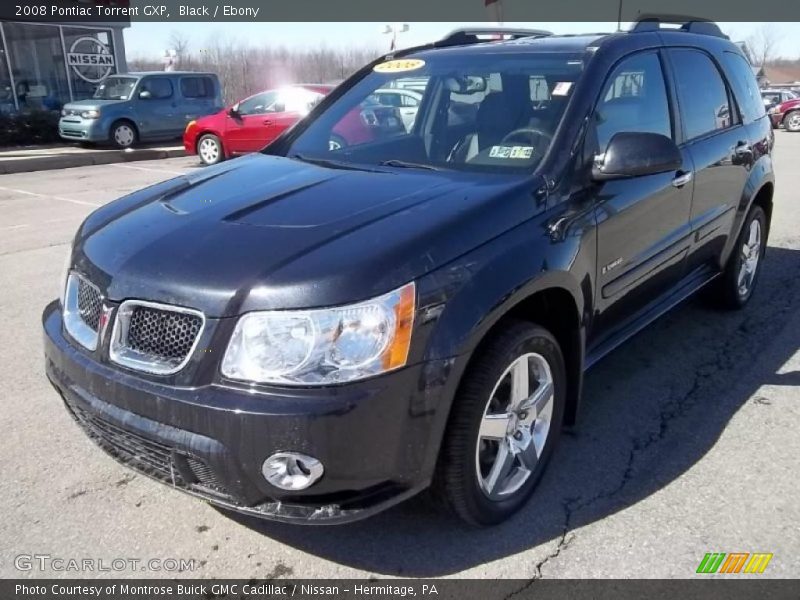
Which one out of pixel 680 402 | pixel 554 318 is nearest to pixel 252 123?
pixel 680 402

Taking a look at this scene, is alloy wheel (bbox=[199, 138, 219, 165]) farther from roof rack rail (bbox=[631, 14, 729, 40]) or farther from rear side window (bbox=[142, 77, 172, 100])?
roof rack rail (bbox=[631, 14, 729, 40])

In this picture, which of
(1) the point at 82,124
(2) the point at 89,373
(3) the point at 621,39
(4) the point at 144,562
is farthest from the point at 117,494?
(1) the point at 82,124

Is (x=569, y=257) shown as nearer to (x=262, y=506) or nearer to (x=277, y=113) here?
(x=262, y=506)

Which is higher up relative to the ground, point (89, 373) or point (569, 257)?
point (569, 257)

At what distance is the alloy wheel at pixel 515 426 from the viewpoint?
2.62 metres

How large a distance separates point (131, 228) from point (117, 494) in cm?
112

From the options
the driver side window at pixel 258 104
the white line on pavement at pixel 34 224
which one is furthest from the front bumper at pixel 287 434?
the driver side window at pixel 258 104

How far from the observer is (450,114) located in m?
3.45

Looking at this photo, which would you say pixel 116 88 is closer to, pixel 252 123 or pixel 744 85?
pixel 252 123

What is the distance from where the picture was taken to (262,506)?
2266 millimetres

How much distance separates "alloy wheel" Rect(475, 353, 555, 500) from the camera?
2625mm

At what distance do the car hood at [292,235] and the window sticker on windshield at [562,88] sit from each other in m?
0.58

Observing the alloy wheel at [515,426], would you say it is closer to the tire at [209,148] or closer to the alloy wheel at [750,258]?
the alloy wheel at [750,258]

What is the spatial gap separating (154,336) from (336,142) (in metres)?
1.71
